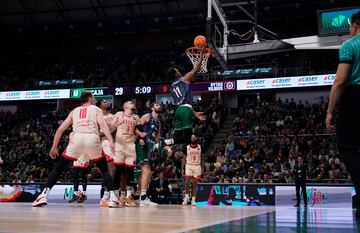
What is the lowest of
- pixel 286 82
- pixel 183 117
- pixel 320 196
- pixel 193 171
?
pixel 320 196

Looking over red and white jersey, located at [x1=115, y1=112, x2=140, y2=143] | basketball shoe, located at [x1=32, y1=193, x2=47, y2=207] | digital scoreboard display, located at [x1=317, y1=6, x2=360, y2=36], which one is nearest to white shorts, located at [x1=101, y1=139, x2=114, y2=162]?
red and white jersey, located at [x1=115, y1=112, x2=140, y2=143]

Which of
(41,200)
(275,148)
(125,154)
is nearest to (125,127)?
(125,154)

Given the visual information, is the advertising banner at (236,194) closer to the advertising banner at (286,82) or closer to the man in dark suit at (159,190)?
the man in dark suit at (159,190)

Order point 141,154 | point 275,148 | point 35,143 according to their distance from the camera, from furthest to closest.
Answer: point 35,143 → point 275,148 → point 141,154

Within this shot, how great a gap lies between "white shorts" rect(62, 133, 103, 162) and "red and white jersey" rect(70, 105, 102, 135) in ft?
0.28

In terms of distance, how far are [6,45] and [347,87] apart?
99.4 ft

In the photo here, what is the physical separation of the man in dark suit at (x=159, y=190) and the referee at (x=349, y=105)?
Answer: 10.2m

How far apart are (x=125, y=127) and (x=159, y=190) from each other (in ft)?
19.4

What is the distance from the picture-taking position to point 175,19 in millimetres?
26172

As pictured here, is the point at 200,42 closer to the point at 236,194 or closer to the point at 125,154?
the point at 125,154

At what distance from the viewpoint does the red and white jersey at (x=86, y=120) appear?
6.82 metres

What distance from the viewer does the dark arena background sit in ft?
43.4

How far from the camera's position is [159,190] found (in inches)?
540

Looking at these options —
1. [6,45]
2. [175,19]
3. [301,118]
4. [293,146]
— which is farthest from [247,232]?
[6,45]
